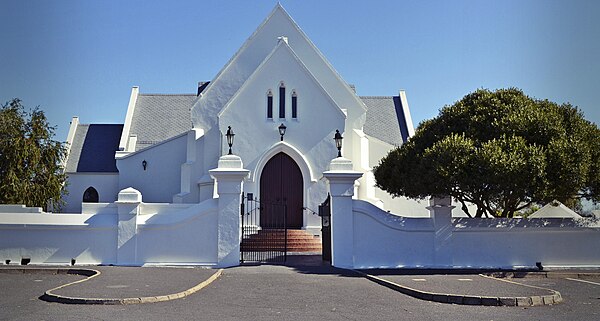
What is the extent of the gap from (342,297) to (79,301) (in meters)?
5.39

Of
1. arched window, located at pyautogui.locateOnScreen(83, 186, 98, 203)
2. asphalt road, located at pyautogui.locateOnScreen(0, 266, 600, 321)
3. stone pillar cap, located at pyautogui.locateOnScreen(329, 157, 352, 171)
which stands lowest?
asphalt road, located at pyautogui.locateOnScreen(0, 266, 600, 321)

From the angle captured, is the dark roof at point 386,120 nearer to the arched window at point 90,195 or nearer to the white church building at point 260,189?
the white church building at point 260,189

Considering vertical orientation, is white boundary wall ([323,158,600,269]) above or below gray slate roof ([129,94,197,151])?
below

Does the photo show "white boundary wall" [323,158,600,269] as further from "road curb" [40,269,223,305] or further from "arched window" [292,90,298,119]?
"arched window" [292,90,298,119]

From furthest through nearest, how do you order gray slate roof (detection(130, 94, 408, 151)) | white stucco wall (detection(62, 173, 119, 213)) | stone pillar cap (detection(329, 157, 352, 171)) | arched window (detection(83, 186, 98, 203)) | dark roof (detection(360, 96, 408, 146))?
gray slate roof (detection(130, 94, 408, 151))
dark roof (detection(360, 96, 408, 146))
arched window (detection(83, 186, 98, 203))
white stucco wall (detection(62, 173, 119, 213))
stone pillar cap (detection(329, 157, 352, 171))

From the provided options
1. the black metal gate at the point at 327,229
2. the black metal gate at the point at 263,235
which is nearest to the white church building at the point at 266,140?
the black metal gate at the point at 263,235

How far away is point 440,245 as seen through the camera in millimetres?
21062

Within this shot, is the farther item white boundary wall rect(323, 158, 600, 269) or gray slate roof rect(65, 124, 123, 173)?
gray slate roof rect(65, 124, 123, 173)

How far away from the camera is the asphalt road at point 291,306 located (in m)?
11.4

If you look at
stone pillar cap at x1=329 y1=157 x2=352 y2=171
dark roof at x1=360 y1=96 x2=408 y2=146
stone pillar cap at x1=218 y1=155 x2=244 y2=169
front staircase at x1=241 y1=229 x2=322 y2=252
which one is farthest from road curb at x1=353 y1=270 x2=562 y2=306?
dark roof at x1=360 y1=96 x2=408 y2=146

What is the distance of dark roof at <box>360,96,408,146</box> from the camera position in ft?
137

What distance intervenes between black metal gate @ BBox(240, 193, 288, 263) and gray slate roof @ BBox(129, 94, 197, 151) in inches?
554

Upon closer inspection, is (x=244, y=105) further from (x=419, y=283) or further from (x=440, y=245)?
(x=419, y=283)

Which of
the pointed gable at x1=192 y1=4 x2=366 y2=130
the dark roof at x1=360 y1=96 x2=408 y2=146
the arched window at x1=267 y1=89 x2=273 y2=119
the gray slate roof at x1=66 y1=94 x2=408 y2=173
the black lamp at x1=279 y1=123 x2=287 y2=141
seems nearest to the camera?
the black lamp at x1=279 y1=123 x2=287 y2=141
